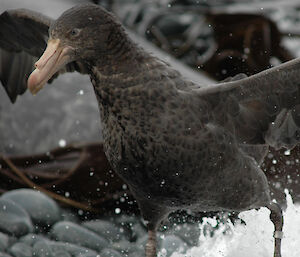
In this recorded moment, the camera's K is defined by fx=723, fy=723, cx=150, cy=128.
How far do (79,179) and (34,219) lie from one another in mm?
423

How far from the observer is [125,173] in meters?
2.93

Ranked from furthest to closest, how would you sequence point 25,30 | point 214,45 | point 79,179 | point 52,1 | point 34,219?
1. point 214,45
2. point 52,1
3. point 79,179
4. point 34,219
5. point 25,30

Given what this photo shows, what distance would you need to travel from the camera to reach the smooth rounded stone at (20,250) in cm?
377

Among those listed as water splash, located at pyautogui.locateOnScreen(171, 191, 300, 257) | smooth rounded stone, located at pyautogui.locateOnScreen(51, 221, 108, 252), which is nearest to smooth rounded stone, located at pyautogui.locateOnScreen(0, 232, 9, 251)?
smooth rounded stone, located at pyautogui.locateOnScreen(51, 221, 108, 252)

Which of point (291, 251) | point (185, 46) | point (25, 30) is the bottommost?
point (185, 46)

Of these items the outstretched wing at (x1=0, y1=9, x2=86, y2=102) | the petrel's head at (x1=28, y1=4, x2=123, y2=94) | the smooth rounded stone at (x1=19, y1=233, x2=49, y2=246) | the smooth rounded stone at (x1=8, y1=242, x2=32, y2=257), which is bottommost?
the smooth rounded stone at (x1=19, y1=233, x2=49, y2=246)

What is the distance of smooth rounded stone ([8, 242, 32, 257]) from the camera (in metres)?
3.77

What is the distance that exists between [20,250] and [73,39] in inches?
61.6

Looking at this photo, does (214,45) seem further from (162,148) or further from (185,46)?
(162,148)

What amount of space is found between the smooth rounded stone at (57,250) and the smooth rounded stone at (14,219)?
163 millimetres

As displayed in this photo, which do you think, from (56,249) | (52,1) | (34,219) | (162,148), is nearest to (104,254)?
(56,249)

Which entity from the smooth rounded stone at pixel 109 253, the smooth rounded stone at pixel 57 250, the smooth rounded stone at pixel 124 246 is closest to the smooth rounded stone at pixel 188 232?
the smooth rounded stone at pixel 124 246

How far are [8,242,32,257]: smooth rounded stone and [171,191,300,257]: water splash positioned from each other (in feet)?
2.61

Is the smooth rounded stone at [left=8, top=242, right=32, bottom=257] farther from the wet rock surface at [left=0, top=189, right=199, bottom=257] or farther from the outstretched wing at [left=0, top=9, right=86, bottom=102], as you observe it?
the outstretched wing at [left=0, top=9, right=86, bottom=102]
